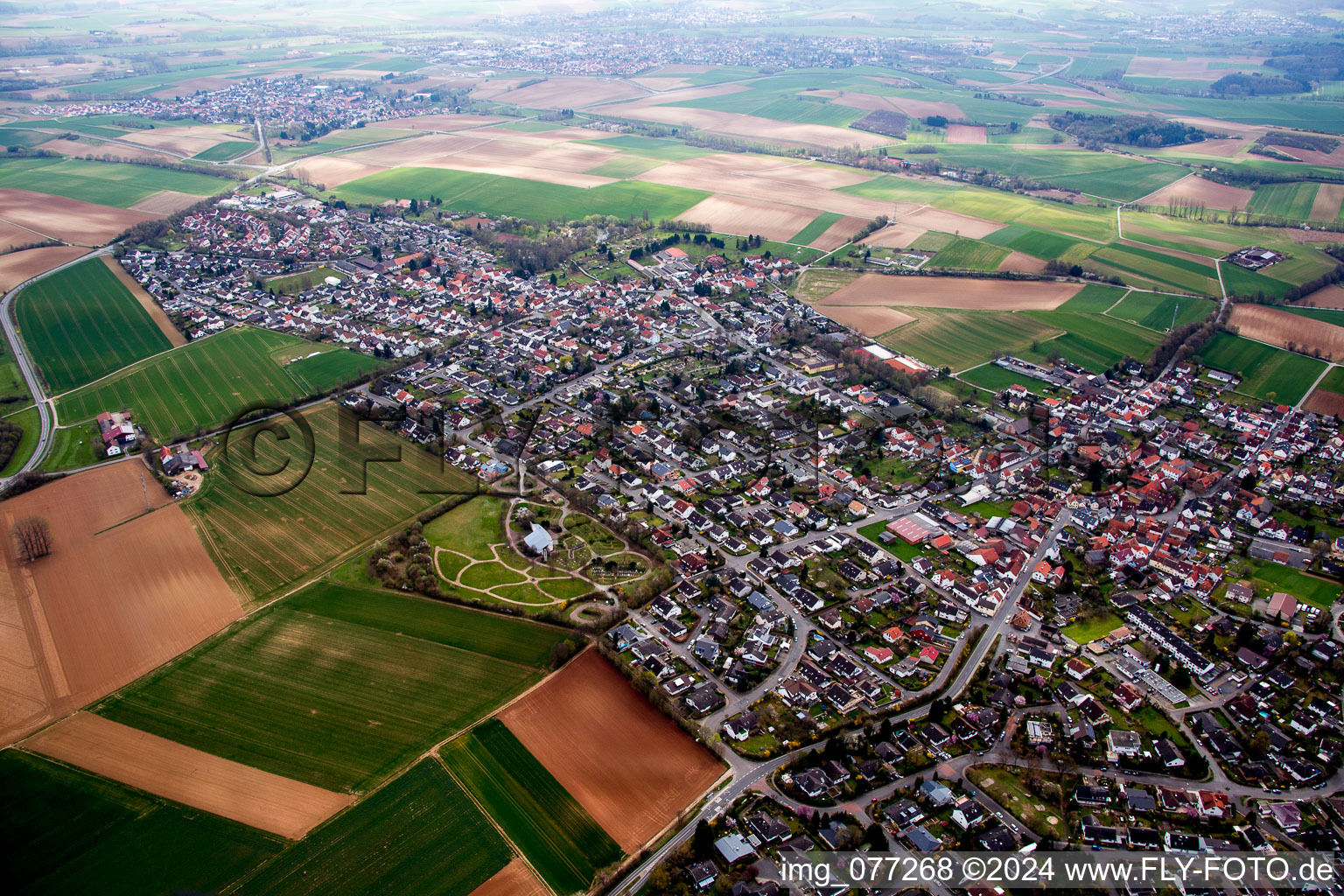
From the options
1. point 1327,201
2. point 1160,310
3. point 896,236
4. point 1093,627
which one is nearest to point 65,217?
point 896,236

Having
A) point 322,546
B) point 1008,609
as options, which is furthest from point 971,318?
point 322,546

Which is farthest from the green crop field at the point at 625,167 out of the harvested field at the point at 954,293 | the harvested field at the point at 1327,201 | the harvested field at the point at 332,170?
Result: the harvested field at the point at 1327,201

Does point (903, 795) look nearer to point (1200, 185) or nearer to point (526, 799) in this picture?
point (526, 799)

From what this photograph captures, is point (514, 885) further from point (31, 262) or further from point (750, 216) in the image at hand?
point (31, 262)

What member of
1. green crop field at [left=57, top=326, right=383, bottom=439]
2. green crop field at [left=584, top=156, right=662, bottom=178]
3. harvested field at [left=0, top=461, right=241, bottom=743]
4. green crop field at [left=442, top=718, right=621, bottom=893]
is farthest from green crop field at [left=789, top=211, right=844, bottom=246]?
green crop field at [left=442, top=718, right=621, bottom=893]

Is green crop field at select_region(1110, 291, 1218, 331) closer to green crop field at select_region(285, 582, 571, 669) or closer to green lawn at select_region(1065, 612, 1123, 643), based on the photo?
green lawn at select_region(1065, 612, 1123, 643)
